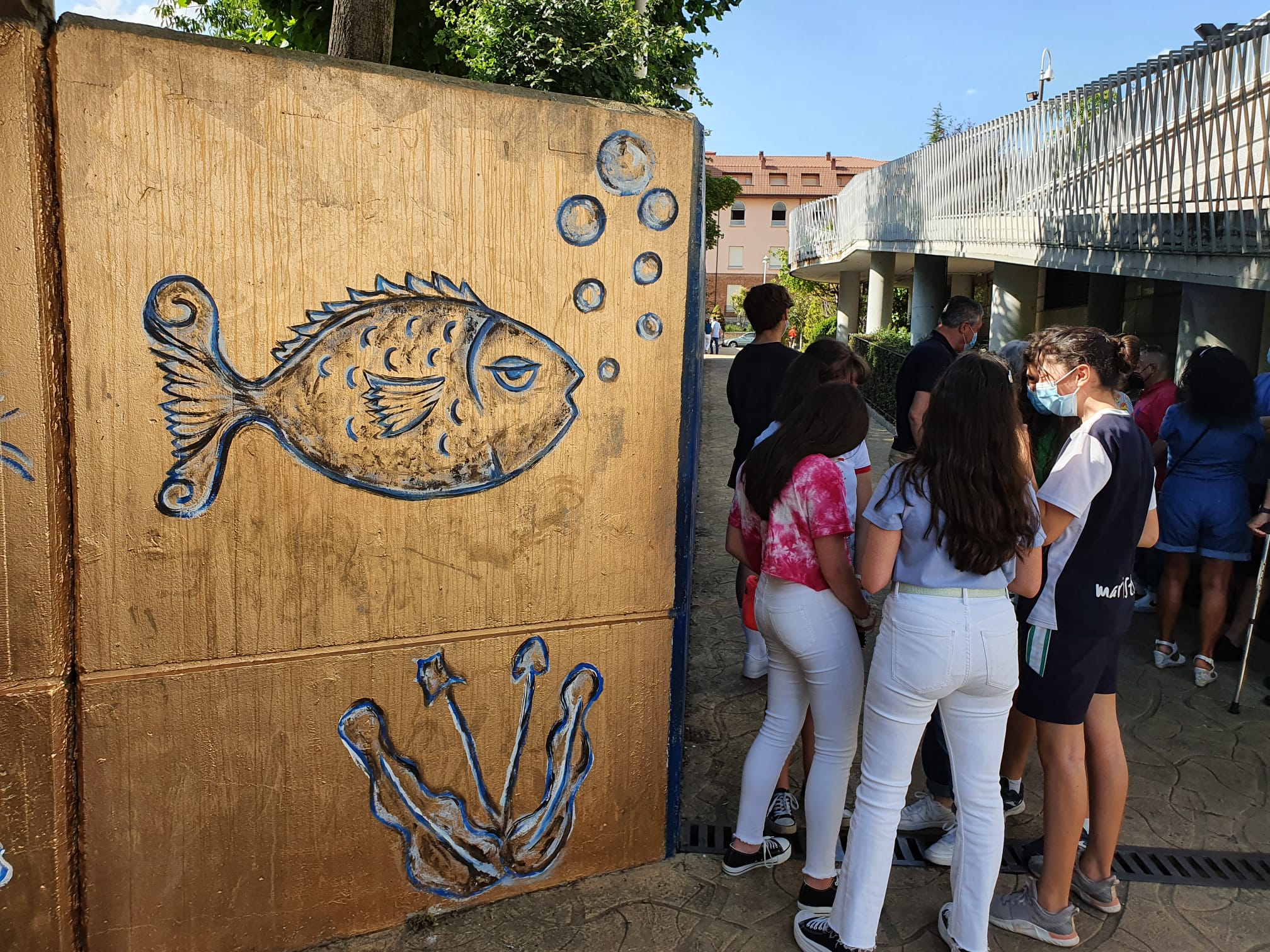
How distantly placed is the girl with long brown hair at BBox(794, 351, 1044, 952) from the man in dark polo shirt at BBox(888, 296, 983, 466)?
2.24 m

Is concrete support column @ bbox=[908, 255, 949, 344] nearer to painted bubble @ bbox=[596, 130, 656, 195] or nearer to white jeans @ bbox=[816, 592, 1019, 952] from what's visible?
painted bubble @ bbox=[596, 130, 656, 195]

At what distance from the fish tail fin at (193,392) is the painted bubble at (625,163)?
1.10 m

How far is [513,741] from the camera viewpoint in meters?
2.89

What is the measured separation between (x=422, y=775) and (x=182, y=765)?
0.64m

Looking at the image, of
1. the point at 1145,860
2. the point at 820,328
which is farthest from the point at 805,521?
the point at 820,328

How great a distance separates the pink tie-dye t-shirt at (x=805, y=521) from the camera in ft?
8.88

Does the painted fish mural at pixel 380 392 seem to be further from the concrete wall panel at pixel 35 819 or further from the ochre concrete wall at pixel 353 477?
the concrete wall panel at pixel 35 819

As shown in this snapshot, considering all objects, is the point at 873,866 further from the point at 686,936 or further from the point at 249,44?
the point at 249,44

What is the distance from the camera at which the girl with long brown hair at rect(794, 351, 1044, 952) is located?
8.09 feet

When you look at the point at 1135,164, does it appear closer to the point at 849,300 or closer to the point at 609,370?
the point at 609,370

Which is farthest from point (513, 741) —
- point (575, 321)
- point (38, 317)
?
point (38, 317)

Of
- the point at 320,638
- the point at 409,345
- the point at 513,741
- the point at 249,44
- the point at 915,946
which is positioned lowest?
the point at 915,946

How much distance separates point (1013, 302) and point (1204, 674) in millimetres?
10390

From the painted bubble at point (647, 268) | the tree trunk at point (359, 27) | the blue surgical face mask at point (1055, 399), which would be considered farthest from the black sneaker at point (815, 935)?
the tree trunk at point (359, 27)
